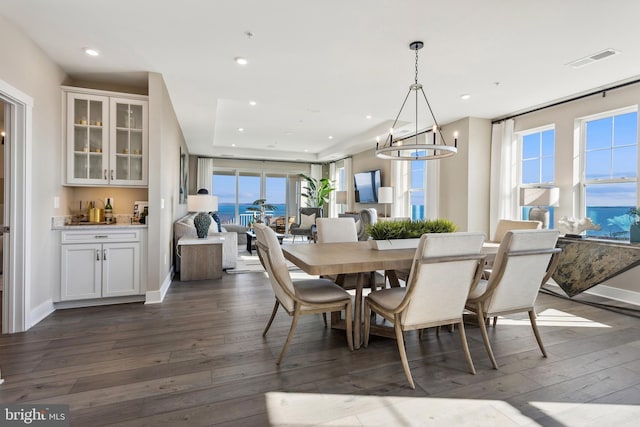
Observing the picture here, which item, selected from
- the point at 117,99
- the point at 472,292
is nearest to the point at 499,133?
the point at 472,292

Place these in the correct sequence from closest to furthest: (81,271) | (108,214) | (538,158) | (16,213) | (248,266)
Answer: (16,213), (81,271), (108,214), (538,158), (248,266)

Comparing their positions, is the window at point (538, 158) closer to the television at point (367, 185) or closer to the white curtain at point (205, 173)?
the television at point (367, 185)

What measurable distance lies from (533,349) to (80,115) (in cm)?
490

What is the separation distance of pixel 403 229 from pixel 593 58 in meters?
2.58

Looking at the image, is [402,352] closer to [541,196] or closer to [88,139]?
[541,196]

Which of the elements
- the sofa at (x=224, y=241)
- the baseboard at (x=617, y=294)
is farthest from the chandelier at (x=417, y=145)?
the sofa at (x=224, y=241)

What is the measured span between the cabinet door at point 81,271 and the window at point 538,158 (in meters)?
5.69

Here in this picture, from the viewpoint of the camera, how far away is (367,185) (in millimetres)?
8336

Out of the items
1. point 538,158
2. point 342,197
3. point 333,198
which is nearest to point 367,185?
point 342,197

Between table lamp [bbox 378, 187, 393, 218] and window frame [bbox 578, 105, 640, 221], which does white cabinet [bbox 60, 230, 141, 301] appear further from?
window frame [bbox 578, 105, 640, 221]

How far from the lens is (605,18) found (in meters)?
2.45

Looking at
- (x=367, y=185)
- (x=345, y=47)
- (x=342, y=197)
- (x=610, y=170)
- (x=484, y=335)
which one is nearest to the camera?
(x=484, y=335)

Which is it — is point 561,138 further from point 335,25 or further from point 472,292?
point 335,25

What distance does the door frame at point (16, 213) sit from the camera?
2.67 metres
